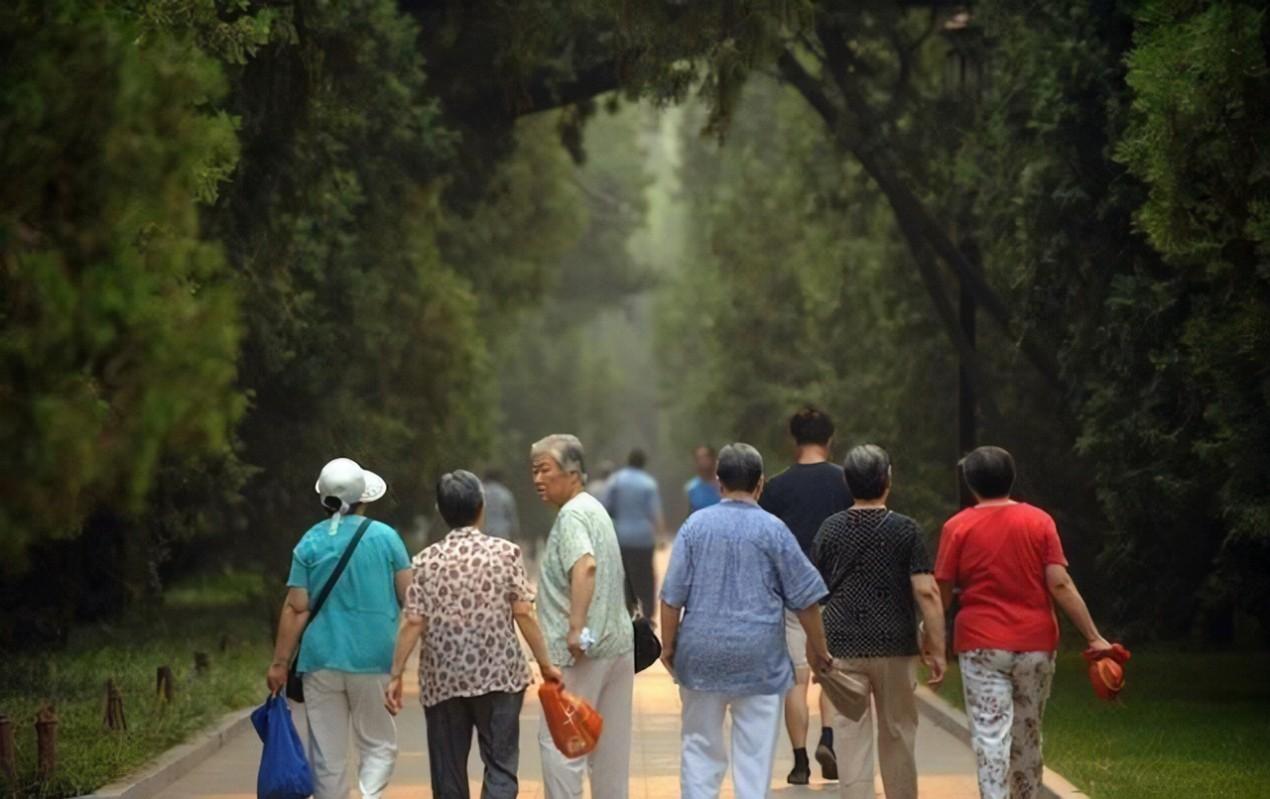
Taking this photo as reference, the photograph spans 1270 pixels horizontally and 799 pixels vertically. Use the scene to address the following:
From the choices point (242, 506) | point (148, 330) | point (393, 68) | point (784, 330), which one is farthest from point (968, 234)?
point (784, 330)

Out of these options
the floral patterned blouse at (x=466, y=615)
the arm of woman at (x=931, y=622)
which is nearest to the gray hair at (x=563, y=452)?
the floral patterned blouse at (x=466, y=615)

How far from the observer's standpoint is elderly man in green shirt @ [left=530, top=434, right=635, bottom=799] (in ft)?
37.9

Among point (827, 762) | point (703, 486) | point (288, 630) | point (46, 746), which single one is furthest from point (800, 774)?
point (703, 486)

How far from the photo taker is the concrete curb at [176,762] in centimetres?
1381

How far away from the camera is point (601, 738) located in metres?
11.7

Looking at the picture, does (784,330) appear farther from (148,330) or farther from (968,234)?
(148,330)

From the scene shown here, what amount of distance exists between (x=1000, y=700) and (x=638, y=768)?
5.08 metres

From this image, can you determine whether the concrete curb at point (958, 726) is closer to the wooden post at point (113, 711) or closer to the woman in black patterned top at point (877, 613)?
the woman in black patterned top at point (877, 613)

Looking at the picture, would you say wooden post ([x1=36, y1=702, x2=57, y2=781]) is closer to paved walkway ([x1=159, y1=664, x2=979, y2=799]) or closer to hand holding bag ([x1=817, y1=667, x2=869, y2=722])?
paved walkway ([x1=159, y1=664, x2=979, y2=799])

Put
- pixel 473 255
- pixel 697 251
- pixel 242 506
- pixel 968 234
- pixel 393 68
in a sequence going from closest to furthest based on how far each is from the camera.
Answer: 1. pixel 393 68
2. pixel 968 234
3. pixel 242 506
4. pixel 473 255
5. pixel 697 251

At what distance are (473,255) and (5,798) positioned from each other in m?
25.3

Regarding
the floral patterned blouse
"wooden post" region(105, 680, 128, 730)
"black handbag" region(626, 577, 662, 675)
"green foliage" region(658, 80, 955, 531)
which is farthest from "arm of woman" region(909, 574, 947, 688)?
"green foliage" region(658, 80, 955, 531)

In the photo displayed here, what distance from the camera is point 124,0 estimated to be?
42.7ft

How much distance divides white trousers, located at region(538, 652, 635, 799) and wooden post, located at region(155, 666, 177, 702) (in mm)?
6733
